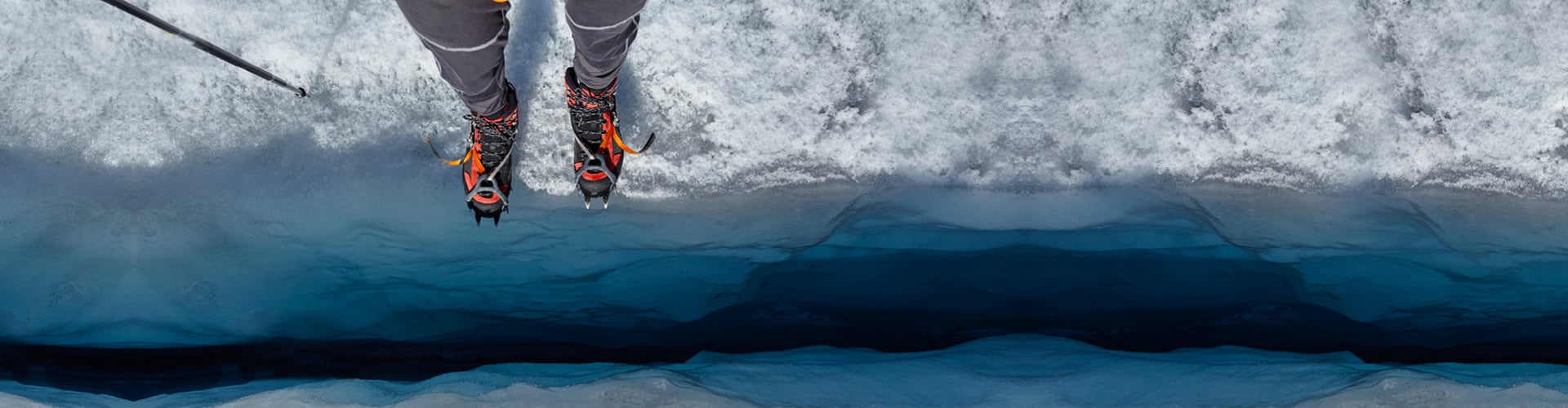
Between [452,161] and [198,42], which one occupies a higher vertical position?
[198,42]

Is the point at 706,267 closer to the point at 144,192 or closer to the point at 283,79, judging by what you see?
the point at 283,79

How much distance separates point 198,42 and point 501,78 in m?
0.70

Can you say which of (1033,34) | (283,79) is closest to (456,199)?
(283,79)

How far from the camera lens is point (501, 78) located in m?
1.60

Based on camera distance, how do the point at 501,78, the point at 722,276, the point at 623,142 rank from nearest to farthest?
the point at 501,78, the point at 623,142, the point at 722,276

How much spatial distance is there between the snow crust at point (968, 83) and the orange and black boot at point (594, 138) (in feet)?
0.40

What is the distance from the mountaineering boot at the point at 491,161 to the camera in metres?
1.89

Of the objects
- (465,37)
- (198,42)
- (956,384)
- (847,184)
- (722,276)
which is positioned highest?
(198,42)

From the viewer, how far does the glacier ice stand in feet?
6.94

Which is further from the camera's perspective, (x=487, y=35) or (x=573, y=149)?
(x=573, y=149)

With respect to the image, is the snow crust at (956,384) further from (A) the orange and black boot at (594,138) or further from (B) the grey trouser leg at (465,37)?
(B) the grey trouser leg at (465,37)

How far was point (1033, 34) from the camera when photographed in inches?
85.2

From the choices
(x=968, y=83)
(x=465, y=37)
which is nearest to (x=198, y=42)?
(x=465, y=37)

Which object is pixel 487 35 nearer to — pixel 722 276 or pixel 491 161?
pixel 491 161
